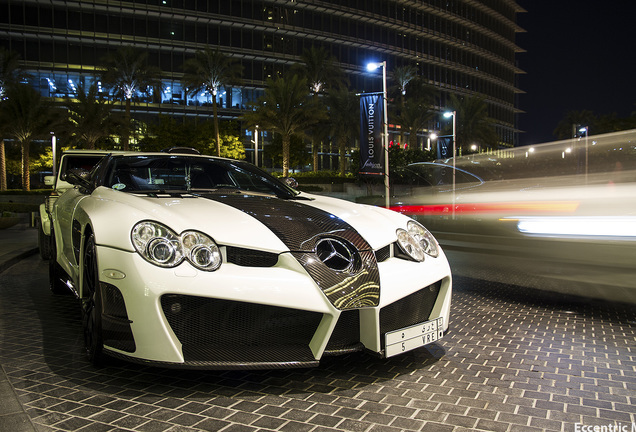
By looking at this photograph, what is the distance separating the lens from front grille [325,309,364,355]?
313 cm

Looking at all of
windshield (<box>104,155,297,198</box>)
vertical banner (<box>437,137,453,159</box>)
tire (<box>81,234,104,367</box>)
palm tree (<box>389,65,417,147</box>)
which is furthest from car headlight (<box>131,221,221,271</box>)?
palm tree (<box>389,65,417,147</box>)

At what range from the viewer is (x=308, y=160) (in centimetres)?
6131

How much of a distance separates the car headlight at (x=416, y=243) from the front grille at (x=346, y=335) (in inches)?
27.6

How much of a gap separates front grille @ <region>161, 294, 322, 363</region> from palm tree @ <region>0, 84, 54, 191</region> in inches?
1670

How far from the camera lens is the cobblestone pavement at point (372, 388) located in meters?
2.76

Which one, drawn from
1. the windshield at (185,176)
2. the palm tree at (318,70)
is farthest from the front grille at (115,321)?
the palm tree at (318,70)

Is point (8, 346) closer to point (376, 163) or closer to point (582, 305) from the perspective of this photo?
point (582, 305)

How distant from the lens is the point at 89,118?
41.3 meters

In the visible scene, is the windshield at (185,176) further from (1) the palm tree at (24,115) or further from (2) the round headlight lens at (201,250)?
(1) the palm tree at (24,115)

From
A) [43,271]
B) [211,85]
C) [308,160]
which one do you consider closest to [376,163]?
[43,271]

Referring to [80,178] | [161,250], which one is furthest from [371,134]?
[161,250]

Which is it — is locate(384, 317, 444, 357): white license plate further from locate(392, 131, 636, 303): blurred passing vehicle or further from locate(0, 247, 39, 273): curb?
locate(0, 247, 39, 273): curb

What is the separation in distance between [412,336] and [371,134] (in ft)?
64.5

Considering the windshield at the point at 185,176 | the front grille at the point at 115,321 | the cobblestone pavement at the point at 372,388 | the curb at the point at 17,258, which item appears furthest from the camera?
the curb at the point at 17,258
